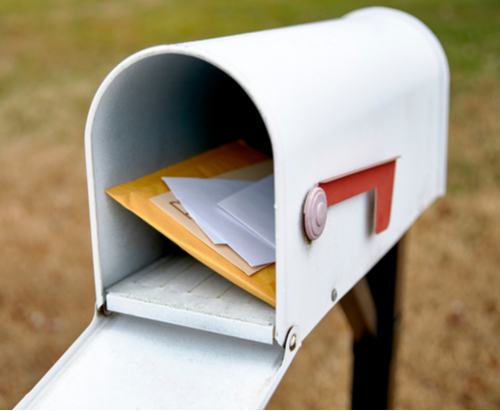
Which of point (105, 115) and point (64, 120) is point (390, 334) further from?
point (64, 120)

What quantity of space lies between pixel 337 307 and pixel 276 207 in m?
2.03

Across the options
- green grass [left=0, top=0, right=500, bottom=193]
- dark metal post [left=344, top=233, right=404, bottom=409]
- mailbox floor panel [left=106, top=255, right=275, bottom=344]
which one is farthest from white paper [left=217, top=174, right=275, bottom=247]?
green grass [left=0, top=0, right=500, bottom=193]

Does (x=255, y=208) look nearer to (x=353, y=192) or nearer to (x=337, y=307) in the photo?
(x=353, y=192)

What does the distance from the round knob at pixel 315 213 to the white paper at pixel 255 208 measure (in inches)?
→ 6.1

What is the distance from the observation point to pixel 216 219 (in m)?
0.88

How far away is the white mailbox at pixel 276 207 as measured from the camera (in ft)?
2.28

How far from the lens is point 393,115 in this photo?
1.00m

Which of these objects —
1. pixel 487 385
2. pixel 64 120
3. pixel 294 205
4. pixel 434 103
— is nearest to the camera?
pixel 294 205

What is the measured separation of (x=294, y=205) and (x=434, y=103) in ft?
2.52

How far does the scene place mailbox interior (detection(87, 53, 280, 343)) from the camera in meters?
0.78

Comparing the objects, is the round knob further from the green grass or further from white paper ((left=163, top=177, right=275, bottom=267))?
the green grass

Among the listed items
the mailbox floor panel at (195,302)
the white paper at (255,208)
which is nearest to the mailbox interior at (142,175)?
the mailbox floor panel at (195,302)

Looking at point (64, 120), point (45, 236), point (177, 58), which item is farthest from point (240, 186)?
point (64, 120)

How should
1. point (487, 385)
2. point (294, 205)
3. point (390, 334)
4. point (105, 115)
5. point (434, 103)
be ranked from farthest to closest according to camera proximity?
1. point (487, 385)
2. point (390, 334)
3. point (434, 103)
4. point (105, 115)
5. point (294, 205)
